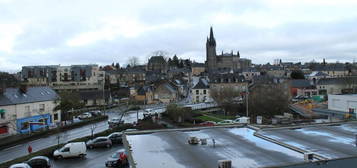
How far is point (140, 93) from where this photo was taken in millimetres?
63562

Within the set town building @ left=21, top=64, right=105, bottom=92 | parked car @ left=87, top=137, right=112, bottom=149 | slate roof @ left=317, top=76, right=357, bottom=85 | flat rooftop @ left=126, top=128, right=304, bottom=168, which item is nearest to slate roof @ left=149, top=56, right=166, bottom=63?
town building @ left=21, top=64, right=105, bottom=92

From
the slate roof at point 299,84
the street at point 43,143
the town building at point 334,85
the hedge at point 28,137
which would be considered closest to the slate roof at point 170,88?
the hedge at point 28,137

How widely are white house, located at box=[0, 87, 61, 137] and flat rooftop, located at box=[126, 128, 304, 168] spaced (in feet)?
68.8

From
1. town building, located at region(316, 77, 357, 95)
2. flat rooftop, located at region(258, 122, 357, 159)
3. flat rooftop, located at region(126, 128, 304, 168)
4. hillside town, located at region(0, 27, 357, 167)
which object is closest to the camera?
flat rooftop, located at region(126, 128, 304, 168)

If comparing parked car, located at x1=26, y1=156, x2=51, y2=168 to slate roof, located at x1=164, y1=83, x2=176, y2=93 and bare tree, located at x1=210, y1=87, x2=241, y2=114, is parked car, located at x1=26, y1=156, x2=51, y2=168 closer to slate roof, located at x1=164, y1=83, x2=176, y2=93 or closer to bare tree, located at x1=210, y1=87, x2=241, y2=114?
bare tree, located at x1=210, y1=87, x2=241, y2=114

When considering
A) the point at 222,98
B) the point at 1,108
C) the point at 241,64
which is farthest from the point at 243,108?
the point at 241,64

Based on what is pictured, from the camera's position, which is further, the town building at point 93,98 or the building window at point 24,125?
the town building at point 93,98

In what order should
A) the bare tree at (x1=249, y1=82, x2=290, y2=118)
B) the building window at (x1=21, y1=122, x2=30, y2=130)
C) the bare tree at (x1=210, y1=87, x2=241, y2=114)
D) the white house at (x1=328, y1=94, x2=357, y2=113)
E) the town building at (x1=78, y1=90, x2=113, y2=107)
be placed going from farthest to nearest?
the town building at (x1=78, y1=90, x2=113, y2=107), the bare tree at (x1=210, y1=87, x2=241, y2=114), the bare tree at (x1=249, y1=82, x2=290, y2=118), the building window at (x1=21, y1=122, x2=30, y2=130), the white house at (x1=328, y1=94, x2=357, y2=113)

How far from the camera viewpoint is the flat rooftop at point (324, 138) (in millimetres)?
12039

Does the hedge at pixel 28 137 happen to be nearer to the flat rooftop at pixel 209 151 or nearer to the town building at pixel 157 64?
the flat rooftop at pixel 209 151

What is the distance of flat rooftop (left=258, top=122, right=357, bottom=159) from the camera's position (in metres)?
12.0

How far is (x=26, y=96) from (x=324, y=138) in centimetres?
3173

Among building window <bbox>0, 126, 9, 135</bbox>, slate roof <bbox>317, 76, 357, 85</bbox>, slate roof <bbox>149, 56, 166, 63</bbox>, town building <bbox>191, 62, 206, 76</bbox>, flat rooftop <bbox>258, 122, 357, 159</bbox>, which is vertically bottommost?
building window <bbox>0, 126, 9, 135</bbox>

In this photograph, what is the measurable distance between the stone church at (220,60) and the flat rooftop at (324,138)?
371ft
